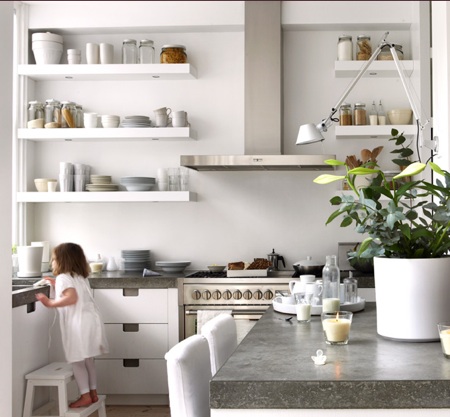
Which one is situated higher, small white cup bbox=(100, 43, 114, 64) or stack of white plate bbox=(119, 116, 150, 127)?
small white cup bbox=(100, 43, 114, 64)

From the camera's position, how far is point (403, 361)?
1.90 meters

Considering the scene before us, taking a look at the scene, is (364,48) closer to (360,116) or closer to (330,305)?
(360,116)

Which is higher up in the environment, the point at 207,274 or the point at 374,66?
the point at 374,66

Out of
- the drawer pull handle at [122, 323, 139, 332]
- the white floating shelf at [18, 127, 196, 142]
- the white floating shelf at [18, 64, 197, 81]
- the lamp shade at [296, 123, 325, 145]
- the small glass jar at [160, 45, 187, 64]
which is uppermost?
the small glass jar at [160, 45, 187, 64]

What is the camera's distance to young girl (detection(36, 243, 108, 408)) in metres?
4.44

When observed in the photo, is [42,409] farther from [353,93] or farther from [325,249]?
[353,93]

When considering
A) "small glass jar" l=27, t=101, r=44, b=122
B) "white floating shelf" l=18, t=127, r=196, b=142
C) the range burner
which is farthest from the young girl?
"small glass jar" l=27, t=101, r=44, b=122

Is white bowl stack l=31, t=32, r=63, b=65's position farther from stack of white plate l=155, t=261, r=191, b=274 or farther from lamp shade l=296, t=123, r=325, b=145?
lamp shade l=296, t=123, r=325, b=145

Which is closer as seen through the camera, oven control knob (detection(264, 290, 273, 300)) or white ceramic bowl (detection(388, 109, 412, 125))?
oven control knob (detection(264, 290, 273, 300))

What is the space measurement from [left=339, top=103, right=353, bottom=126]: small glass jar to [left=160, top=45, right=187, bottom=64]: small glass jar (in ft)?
4.24

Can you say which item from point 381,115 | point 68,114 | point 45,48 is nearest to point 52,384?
point 68,114

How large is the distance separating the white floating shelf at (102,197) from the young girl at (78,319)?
98 centimetres

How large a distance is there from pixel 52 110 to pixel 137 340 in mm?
1964

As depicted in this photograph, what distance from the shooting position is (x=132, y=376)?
17.0ft
